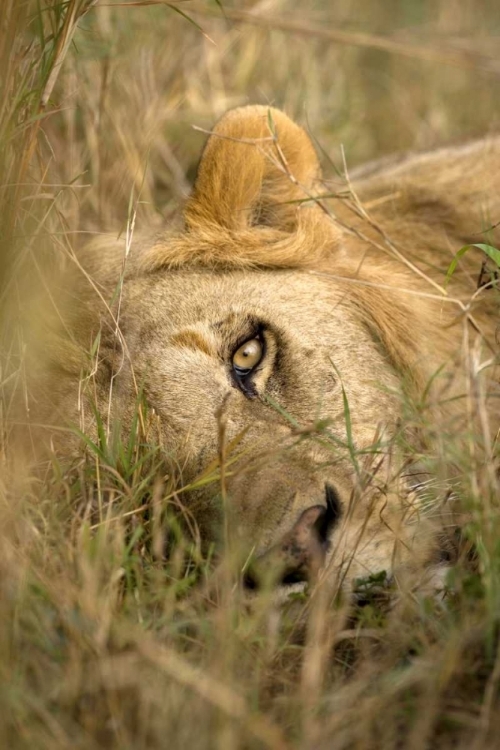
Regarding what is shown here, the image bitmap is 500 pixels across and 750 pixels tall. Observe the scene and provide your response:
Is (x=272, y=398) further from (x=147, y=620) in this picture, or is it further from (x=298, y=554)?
(x=147, y=620)

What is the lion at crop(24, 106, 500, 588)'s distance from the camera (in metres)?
2.37

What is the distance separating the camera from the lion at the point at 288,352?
237cm

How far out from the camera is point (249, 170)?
3066mm

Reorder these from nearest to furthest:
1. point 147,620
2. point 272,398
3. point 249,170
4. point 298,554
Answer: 1. point 147,620
2. point 298,554
3. point 272,398
4. point 249,170

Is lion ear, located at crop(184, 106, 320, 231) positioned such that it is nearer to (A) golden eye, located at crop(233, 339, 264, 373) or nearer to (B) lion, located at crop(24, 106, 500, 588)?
(B) lion, located at crop(24, 106, 500, 588)

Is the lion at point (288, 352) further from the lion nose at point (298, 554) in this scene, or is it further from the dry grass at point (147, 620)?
the dry grass at point (147, 620)

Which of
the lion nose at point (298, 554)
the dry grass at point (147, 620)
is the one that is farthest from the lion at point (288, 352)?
the dry grass at point (147, 620)

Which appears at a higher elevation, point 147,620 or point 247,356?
point 247,356

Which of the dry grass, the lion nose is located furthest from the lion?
the dry grass

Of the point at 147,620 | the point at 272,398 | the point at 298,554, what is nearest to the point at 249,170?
the point at 272,398

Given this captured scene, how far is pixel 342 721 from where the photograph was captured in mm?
1734

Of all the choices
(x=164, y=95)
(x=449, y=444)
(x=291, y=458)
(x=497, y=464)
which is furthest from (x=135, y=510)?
(x=164, y=95)

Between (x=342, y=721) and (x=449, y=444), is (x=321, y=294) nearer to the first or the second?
(x=449, y=444)

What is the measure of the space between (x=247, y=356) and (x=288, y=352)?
13 centimetres
